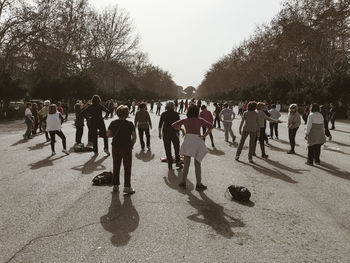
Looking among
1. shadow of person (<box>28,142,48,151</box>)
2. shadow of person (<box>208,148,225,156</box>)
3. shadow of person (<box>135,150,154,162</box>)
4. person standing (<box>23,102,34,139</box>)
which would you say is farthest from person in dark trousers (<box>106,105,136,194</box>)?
person standing (<box>23,102,34,139</box>)

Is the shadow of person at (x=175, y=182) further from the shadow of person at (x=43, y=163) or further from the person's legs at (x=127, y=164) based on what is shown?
the shadow of person at (x=43, y=163)

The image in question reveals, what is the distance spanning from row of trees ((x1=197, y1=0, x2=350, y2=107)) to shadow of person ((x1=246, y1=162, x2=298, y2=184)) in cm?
2607

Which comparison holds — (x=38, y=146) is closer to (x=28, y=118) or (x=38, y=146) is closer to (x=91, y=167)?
(x=28, y=118)

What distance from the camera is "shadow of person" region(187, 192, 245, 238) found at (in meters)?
4.53

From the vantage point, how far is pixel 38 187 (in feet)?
21.6

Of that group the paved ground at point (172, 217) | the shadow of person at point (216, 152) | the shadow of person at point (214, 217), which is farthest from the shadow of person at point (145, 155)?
the shadow of person at point (214, 217)

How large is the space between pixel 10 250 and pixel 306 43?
41.5 m

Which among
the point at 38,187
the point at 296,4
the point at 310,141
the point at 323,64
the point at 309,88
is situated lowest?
the point at 38,187

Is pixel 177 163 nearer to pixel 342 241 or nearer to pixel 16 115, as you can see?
pixel 342 241

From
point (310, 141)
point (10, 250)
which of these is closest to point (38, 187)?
point (10, 250)

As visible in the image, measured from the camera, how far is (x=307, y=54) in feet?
135

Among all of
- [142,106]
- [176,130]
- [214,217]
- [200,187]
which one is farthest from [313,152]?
[142,106]

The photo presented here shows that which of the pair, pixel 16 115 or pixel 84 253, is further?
pixel 16 115

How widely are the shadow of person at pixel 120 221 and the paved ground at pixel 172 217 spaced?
1 cm
